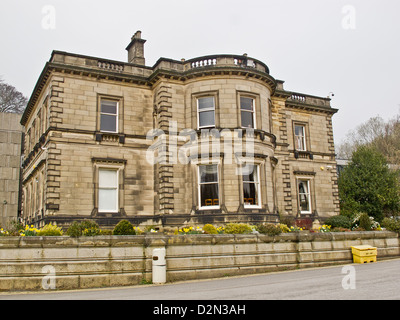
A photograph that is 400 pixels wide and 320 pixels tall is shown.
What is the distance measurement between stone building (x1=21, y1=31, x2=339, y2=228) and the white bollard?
9.57 metres

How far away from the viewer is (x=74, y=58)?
24156 millimetres

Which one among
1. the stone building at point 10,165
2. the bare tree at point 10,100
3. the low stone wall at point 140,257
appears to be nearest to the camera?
the low stone wall at point 140,257

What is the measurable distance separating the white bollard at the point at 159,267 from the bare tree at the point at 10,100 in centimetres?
4392

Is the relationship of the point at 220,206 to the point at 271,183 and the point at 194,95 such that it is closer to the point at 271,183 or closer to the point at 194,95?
the point at 271,183

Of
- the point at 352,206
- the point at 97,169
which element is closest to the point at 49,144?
the point at 97,169

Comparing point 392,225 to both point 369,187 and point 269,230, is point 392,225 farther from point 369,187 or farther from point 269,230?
point 369,187

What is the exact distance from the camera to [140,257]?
44.4 ft

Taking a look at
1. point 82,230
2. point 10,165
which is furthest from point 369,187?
point 10,165

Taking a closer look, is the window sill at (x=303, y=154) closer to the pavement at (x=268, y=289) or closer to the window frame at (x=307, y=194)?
the window frame at (x=307, y=194)

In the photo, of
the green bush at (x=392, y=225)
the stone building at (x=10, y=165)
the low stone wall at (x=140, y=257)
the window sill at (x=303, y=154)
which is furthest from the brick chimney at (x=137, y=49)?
the green bush at (x=392, y=225)

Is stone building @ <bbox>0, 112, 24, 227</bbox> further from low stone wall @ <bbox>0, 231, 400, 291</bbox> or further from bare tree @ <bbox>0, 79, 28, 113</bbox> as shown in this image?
low stone wall @ <bbox>0, 231, 400, 291</bbox>

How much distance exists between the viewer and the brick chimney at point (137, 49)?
2847cm

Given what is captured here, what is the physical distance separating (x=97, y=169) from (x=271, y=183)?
1011 cm

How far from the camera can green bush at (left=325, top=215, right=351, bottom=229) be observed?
28.8 metres
